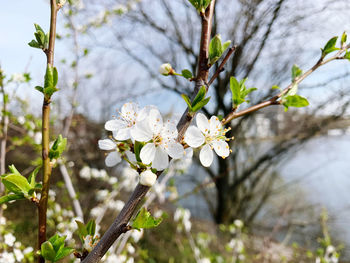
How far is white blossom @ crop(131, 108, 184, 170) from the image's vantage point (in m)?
0.33

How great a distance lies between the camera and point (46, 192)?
348 millimetres

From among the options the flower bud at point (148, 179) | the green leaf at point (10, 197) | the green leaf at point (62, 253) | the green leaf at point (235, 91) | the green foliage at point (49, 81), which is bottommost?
the green leaf at point (62, 253)

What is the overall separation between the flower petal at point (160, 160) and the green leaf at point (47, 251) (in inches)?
6.3

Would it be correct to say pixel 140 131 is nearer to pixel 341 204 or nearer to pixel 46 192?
pixel 46 192

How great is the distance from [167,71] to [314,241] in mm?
4194

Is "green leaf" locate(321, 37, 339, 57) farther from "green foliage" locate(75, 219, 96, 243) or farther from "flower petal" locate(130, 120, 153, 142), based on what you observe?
"green foliage" locate(75, 219, 96, 243)

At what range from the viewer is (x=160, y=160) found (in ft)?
1.11

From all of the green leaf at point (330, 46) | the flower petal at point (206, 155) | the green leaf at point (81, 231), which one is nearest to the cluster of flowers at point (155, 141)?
the flower petal at point (206, 155)

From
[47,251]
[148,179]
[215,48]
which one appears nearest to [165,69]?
[215,48]

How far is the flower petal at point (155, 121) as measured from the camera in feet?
1.16

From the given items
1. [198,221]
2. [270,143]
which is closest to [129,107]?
[270,143]

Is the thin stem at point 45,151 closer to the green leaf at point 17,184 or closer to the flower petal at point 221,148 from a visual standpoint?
the green leaf at point 17,184

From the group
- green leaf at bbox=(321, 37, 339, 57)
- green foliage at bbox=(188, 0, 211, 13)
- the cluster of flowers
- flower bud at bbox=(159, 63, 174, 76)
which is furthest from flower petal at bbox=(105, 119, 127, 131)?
green leaf at bbox=(321, 37, 339, 57)

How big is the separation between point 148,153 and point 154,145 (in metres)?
0.01
